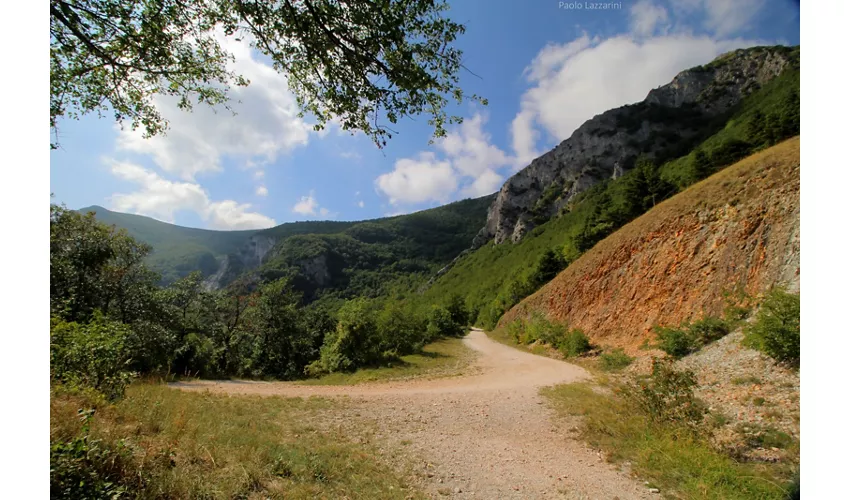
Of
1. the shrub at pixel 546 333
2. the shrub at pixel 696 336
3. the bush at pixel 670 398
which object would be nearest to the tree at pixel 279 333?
the bush at pixel 670 398

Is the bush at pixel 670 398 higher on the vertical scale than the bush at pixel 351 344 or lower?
higher

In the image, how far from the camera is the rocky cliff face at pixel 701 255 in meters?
14.2

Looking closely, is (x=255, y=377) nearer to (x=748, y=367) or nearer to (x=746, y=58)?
(x=748, y=367)

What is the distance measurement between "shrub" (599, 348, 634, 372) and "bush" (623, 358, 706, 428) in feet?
30.4

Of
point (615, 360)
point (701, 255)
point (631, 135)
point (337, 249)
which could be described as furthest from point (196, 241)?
point (631, 135)

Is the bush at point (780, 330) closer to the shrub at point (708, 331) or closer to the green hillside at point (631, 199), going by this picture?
the shrub at point (708, 331)

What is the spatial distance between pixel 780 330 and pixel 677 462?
617 cm

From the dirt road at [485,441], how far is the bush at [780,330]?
583 centimetres

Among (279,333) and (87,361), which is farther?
(279,333)

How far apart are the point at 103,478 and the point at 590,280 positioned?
27289 millimetres

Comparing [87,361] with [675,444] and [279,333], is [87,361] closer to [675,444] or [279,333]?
[675,444]

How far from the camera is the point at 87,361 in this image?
4.48 metres

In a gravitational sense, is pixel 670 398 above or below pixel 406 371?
above

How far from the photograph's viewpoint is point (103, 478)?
2637 millimetres
